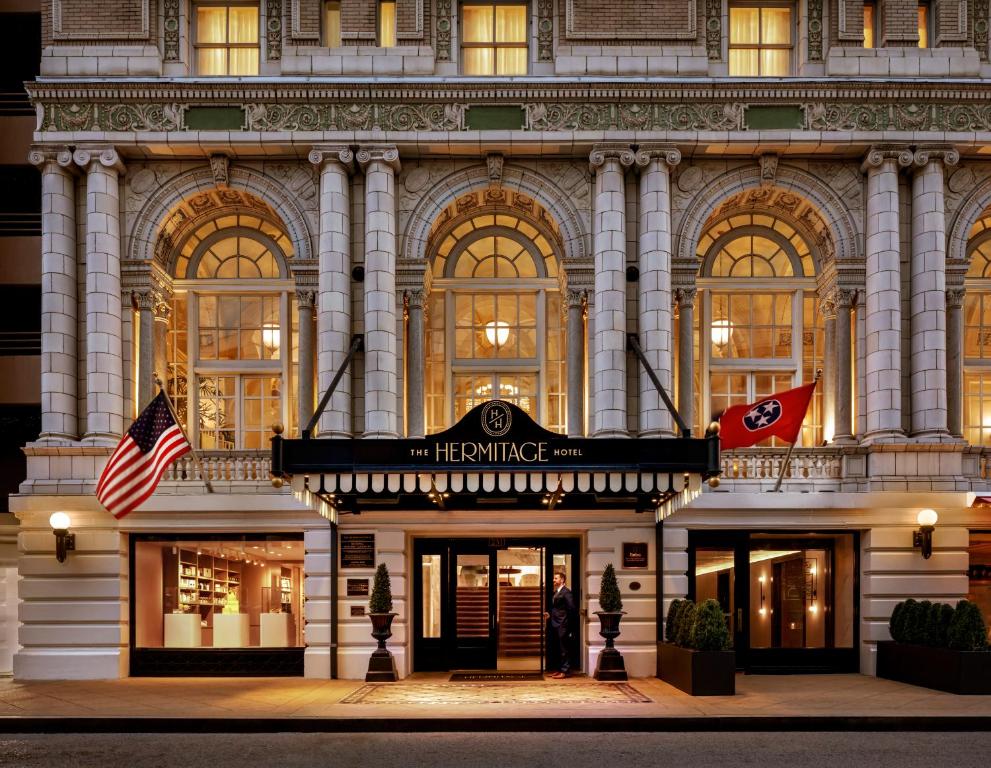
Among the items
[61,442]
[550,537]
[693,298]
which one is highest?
[693,298]

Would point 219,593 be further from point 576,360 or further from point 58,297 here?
point 576,360

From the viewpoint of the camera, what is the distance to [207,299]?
22.8 meters

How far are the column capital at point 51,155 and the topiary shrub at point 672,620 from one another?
1473cm

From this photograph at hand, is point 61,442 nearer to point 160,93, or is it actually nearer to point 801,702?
point 160,93

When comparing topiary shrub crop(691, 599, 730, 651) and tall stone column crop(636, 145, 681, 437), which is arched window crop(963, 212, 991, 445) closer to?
tall stone column crop(636, 145, 681, 437)

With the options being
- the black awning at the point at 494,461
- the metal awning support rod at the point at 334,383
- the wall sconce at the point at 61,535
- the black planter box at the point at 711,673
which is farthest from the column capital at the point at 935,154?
the wall sconce at the point at 61,535

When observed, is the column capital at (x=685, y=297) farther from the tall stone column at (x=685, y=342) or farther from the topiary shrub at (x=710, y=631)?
the topiary shrub at (x=710, y=631)

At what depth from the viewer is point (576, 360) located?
21828 millimetres

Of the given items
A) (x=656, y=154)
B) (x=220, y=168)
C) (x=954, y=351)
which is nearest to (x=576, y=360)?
(x=656, y=154)

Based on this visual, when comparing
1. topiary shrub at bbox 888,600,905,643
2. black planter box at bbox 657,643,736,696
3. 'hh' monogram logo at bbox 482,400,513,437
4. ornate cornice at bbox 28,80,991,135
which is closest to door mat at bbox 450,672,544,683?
black planter box at bbox 657,643,736,696

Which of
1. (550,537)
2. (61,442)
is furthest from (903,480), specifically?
(61,442)

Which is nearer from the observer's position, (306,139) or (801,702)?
(801,702)

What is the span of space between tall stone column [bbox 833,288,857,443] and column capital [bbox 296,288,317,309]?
35.8 ft

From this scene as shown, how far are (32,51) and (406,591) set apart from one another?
54.1 ft
